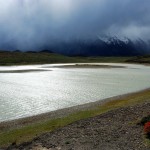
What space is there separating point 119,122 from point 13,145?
10.9m

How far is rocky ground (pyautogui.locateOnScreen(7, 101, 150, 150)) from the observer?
2469cm

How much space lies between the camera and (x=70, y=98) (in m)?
64.2

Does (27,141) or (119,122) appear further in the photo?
(119,122)

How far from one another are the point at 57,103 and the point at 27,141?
101 feet

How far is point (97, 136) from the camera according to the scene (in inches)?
1064

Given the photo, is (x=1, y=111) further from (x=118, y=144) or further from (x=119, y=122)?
(x=118, y=144)

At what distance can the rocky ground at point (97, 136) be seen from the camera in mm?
24688

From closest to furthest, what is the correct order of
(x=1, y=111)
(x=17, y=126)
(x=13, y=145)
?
(x=13, y=145) → (x=17, y=126) → (x=1, y=111)

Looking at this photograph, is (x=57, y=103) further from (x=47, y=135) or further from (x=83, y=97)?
(x=47, y=135)

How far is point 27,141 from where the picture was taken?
26984mm

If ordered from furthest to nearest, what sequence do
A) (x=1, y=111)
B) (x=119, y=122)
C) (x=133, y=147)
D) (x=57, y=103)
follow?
(x=57, y=103) < (x=1, y=111) < (x=119, y=122) < (x=133, y=147)

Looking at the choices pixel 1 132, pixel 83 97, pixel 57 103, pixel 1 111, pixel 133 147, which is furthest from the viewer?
pixel 83 97

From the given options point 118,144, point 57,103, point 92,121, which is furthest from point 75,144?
point 57,103

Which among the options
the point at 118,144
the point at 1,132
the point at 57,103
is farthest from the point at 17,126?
the point at 57,103
